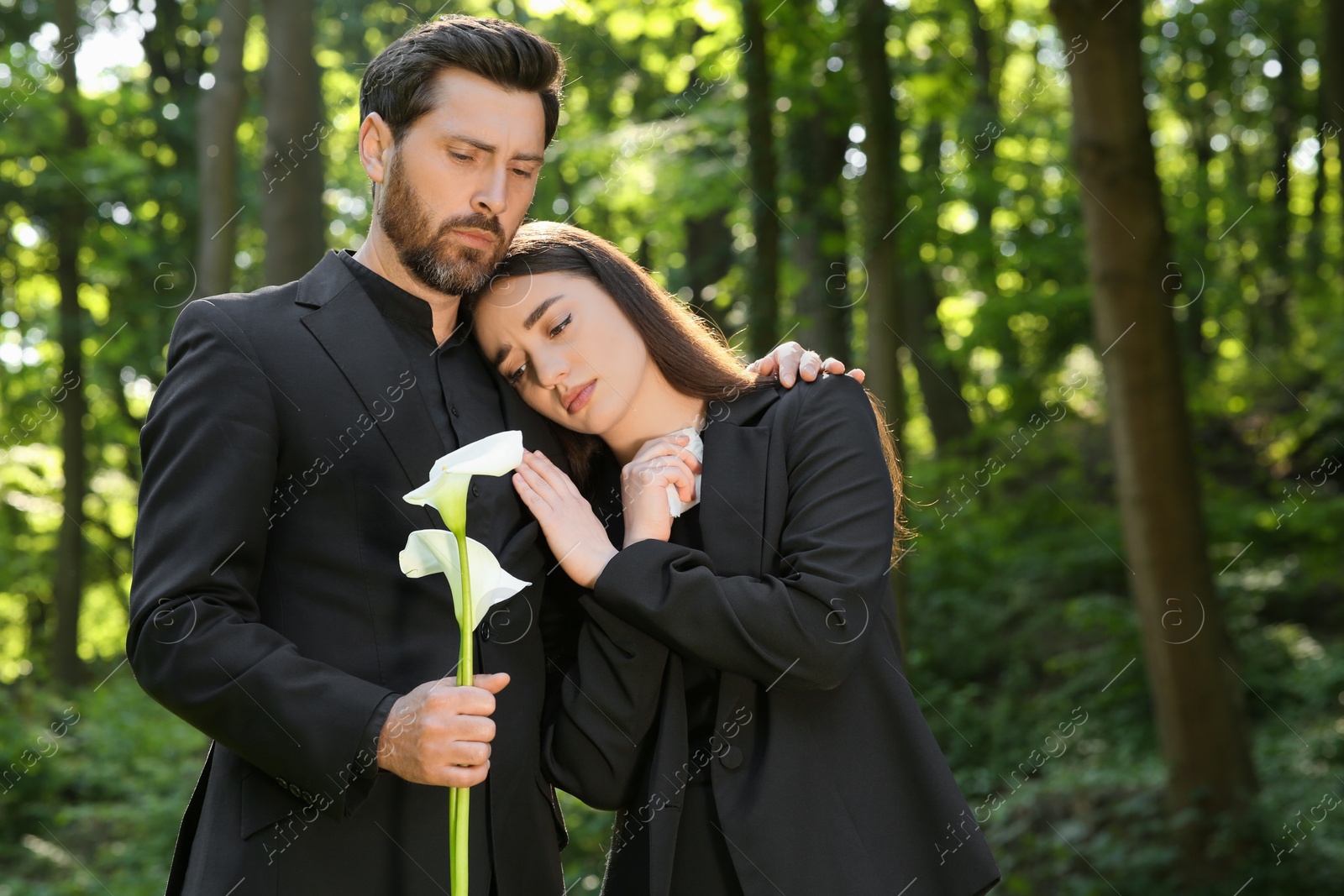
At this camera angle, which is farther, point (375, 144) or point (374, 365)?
point (375, 144)

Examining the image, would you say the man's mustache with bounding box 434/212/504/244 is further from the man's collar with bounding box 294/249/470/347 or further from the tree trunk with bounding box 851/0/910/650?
the tree trunk with bounding box 851/0/910/650

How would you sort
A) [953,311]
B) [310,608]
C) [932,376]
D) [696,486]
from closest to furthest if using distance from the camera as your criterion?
[310,608]
[696,486]
[932,376]
[953,311]

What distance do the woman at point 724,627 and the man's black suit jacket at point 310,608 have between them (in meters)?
0.16

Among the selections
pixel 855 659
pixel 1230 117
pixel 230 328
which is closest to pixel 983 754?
pixel 855 659

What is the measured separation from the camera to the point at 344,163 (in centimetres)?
1452

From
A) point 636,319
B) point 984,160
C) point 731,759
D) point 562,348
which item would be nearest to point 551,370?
point 562,348

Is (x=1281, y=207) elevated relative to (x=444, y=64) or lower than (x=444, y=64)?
lower

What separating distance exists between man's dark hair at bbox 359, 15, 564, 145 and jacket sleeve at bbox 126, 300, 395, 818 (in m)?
0.67

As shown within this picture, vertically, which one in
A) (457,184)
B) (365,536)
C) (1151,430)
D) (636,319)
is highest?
(457,184)

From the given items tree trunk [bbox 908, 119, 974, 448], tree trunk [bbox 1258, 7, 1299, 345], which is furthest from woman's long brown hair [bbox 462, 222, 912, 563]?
tree trunk [bbox 1258, 7, 1299, 345]

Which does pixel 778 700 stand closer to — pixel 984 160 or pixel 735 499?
pixel 735 499

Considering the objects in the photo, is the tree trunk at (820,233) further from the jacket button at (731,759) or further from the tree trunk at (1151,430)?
the jacket button at (731,759)

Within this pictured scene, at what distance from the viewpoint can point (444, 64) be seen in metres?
2.38

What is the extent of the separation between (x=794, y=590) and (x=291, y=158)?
5029 millimetres
